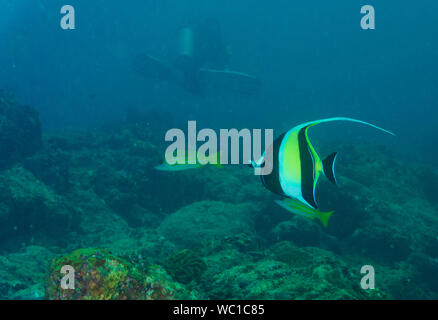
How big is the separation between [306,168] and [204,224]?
5.37 metres

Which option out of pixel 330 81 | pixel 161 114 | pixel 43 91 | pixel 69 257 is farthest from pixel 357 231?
pixel 330 81

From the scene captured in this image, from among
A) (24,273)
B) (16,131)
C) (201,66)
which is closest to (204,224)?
(24,273)

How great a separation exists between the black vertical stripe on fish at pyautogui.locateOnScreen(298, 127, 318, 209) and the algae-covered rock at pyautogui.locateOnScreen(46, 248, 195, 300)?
1532 millimetres

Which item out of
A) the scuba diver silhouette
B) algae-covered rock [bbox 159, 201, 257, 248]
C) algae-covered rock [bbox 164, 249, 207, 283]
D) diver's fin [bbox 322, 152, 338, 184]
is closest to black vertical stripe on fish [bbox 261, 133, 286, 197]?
diver's fin [bbox 322, 152, 338, 184]

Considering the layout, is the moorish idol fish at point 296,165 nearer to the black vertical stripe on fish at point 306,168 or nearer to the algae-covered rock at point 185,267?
the black vertical stripe on fish at point 306,168

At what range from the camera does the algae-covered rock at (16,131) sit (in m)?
9.14

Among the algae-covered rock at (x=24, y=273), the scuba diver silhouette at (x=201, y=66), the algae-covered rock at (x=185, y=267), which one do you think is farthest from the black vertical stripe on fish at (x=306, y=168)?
the scuba diver silhouette at (x=201, y=66)

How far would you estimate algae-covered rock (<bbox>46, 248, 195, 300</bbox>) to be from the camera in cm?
202

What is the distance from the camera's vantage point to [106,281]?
2.03m

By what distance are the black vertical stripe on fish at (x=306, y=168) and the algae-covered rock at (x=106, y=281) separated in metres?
1.53

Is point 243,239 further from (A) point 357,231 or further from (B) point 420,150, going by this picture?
(B) point 420,150

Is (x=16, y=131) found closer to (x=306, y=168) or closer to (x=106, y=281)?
(x=106, y=281)

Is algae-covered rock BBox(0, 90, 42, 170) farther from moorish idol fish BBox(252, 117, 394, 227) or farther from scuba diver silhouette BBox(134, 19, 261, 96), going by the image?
scuba diver silhouette BBox(134, 19, 261, 96)
